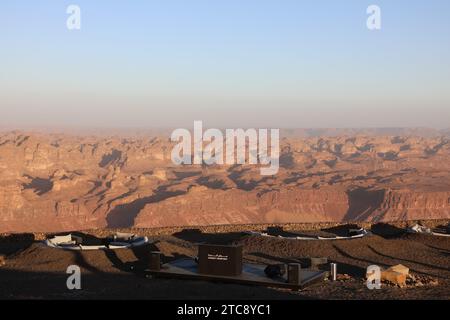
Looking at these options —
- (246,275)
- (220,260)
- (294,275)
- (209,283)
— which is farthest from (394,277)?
(209,283)

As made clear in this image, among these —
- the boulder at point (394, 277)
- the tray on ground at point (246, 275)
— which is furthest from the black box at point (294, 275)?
the boulder at point (394, 277)

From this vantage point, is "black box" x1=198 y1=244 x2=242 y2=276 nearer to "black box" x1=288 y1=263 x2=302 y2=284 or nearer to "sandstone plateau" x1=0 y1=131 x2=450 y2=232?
"black box" x1=288 y1=263 x2=302 y2=284

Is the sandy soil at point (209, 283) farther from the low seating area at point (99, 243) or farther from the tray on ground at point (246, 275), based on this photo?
the low seating area at point (99, 243)

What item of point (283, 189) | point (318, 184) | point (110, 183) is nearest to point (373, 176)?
point (318, 184)

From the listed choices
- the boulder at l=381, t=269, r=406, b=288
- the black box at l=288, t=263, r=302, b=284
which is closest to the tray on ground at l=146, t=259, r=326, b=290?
the black box at l=288, t=263, r=302, b=284

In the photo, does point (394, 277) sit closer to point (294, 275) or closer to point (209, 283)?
point (294, 275)
